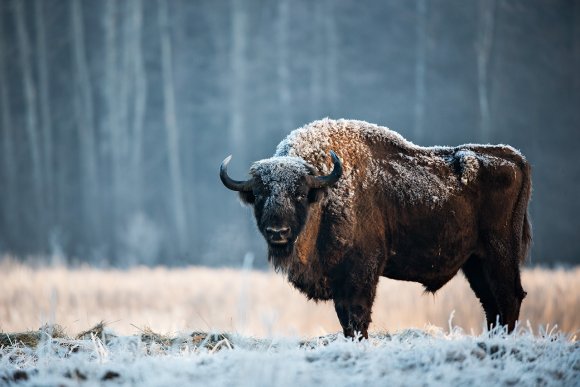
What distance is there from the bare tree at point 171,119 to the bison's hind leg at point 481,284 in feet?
77.2

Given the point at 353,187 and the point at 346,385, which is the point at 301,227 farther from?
the point at 346,385

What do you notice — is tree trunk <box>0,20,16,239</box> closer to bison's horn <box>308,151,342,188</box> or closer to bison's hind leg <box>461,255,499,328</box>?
bison's hind leg <box>461,255,499,328</box>

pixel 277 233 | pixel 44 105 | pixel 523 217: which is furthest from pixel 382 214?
pixel 44 105

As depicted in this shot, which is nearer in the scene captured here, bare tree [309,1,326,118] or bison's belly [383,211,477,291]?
bison's belly [383,211,477,291]

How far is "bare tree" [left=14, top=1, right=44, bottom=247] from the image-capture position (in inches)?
1332

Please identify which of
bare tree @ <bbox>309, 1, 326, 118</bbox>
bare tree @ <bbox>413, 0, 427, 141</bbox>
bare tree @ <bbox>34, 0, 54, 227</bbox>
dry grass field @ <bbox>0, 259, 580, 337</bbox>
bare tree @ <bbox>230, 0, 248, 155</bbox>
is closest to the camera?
dry grass field @ <bbox>0, 259, 580, 337</bbox>

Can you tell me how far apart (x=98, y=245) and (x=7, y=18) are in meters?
13.8

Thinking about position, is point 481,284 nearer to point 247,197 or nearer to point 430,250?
point 430,250

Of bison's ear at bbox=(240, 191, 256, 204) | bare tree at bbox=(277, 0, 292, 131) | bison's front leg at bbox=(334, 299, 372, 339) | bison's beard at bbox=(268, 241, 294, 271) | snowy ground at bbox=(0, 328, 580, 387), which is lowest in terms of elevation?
bison's front leg at bbox=(334, 299, 372, 339)

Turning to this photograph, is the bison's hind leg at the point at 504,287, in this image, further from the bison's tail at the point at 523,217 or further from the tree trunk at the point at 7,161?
the tree trunk at the point at 7,161

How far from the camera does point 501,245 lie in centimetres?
800

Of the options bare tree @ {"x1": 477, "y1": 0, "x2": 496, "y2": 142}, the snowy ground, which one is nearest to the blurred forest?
bare tree @ {"x1": 477, "y1": 0, "x2": 496, "y2": 142}

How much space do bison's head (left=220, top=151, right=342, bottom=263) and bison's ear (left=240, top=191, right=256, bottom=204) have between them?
0.09 m

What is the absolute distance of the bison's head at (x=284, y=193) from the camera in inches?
269
